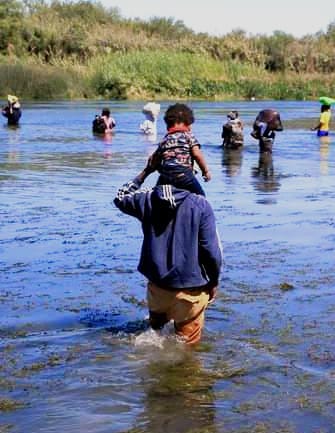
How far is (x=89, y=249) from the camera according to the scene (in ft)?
32.6

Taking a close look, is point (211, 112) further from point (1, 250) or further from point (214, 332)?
point (214, 332)

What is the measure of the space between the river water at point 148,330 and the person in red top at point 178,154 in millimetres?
1070

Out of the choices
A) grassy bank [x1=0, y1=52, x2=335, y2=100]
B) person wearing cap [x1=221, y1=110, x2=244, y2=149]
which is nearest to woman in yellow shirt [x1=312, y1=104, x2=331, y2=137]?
person wearing cap [x1=221, y1=110, x2=244, y2=149]

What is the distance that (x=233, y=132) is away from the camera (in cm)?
2319

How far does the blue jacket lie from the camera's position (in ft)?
20.2

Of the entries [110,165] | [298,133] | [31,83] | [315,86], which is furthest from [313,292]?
[315,86]

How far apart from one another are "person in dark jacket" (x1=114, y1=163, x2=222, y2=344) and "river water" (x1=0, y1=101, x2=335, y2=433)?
0.41 m

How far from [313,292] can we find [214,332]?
59.5 inches

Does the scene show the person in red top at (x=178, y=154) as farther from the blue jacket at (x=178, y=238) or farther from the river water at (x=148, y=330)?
the river water at (x=148, y=330)

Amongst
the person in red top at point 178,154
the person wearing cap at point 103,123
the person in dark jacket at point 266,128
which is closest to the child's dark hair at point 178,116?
the person in red top at point 178,154

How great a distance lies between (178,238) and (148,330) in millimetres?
922

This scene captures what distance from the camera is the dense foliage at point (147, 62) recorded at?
184ft

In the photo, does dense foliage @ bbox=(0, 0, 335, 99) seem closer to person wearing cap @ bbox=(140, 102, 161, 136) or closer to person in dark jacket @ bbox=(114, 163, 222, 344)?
person wearing cap @ bbox=(140, 102, 161, 136)

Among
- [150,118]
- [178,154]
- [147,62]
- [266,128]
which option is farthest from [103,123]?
[147,62]
